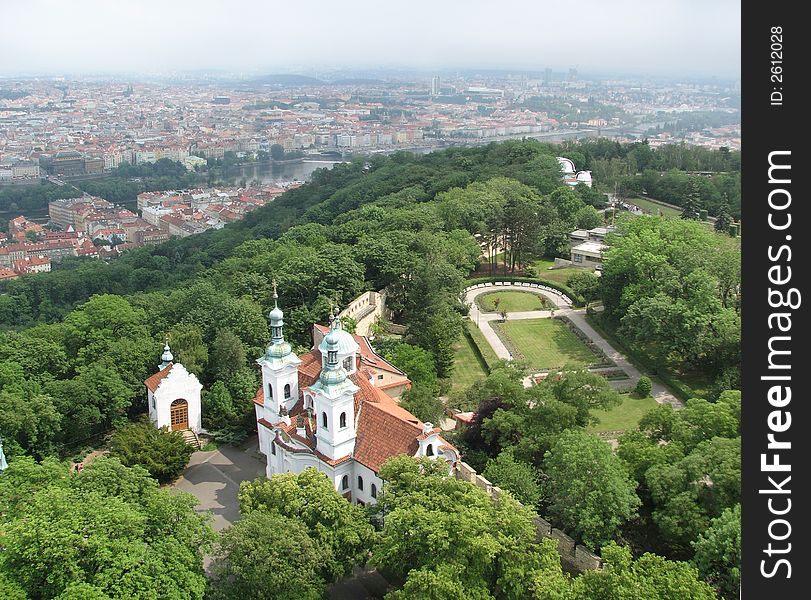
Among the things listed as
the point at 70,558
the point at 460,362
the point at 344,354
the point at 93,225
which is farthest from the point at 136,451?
the point at 93,225

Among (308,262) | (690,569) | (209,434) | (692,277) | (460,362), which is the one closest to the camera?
(690,569)

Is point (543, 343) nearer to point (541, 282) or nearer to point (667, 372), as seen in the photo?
point (667, 372)

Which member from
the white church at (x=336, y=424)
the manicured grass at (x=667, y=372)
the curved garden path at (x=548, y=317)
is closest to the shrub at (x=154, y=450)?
the white church at (x=336, y=424)

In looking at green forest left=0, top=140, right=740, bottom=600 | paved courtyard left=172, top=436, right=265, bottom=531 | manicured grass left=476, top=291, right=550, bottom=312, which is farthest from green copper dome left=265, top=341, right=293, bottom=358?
manicured grass left=476, top=291, right=550, bottom=312

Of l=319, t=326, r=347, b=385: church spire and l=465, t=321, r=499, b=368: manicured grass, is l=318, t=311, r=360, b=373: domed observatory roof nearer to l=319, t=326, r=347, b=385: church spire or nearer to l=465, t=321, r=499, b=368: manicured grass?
l=319, t=326, r=347, b=385: church spire

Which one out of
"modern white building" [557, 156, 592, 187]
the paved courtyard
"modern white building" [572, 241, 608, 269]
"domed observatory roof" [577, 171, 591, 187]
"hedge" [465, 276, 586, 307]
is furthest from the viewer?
"domed observatory roof" [577, 171, 591, 187]

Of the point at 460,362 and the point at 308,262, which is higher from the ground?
the point at 308,262

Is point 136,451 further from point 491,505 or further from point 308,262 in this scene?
point 308,262
